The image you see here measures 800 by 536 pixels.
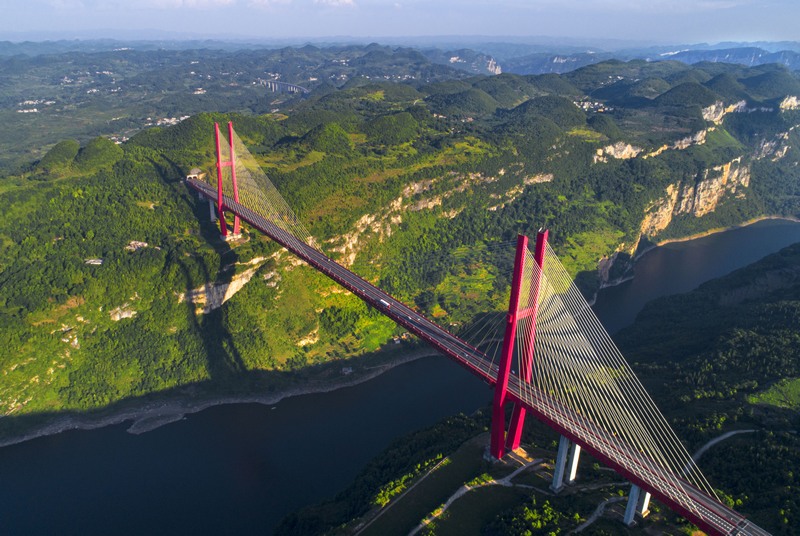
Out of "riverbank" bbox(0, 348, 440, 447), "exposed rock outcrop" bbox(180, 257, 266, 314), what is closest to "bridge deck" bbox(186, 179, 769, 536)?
"riverbank" bbox(0, 348, 440, 447)

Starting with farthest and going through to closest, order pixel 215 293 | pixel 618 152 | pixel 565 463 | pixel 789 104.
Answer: pixel 789 104 → pixel 618 152 → pixel 215 293 → pixel 565 463

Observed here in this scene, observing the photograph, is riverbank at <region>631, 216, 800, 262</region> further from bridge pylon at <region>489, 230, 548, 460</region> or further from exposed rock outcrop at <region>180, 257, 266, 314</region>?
bridge pylon at <region>489, 230, 548, 460</region>

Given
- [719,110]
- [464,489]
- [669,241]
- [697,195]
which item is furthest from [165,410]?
[719,110]

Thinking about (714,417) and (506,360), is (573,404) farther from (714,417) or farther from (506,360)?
(714,417)

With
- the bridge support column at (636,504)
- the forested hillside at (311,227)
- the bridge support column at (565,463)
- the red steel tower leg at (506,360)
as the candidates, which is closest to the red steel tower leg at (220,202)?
the forested hillside at (311,227)

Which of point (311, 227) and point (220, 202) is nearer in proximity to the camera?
point (220, 202)

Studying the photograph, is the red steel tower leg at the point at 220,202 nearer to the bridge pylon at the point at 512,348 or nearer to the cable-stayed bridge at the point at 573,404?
the cable-stayed bridge at the point at 573,404
